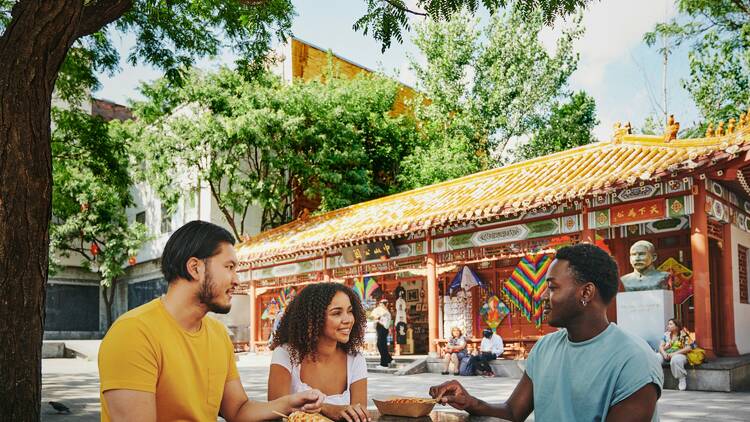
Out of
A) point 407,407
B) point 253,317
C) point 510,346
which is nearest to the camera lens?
point 407,407

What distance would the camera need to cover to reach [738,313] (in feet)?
38.5

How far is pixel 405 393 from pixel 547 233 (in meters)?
4.21

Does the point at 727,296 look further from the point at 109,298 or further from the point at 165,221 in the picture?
the point at 109,298

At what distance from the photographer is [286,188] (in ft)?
71.9

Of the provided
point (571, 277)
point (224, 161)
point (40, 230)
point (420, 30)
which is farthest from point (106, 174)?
point (420, 30)

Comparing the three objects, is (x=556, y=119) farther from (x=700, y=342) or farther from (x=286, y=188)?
(x=700, y=342)

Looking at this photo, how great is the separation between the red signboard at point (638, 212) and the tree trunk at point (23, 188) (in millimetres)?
9112

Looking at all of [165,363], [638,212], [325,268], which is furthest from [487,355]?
[165,363]

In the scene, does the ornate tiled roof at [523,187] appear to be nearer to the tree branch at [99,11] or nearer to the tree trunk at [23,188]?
the tree branch at [99,11]

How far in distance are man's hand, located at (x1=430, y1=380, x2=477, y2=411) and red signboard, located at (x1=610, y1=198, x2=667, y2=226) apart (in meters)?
8.95

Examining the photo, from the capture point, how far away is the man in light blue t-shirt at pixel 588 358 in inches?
93.8

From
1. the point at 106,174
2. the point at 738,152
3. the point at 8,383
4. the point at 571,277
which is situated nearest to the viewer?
the point at 571,277

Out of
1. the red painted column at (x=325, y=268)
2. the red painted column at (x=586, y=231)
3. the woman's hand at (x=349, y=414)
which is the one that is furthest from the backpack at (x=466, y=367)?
the woman's hand at (x=349, y=414)

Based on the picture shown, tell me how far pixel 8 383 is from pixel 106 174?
6286mm
